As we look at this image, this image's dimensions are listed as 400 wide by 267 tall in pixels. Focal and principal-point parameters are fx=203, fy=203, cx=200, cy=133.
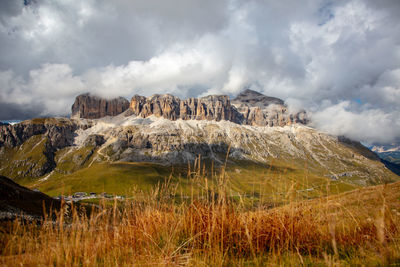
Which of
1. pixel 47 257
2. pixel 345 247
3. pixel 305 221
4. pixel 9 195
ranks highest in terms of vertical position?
pixel 305 221

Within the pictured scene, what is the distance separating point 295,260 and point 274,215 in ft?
4.88

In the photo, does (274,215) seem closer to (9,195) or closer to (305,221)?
(305,221)

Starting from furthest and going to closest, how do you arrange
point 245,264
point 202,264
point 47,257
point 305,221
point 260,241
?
point 305,221 < point 260,241 < point 47,257 < point 245,264 < point 202,264

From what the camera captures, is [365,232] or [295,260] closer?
[295,260]

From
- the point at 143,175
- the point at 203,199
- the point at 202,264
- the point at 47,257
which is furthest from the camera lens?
the point at 143,175

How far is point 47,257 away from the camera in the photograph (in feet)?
13.6

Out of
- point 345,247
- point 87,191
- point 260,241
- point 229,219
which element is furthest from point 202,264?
point 87,191

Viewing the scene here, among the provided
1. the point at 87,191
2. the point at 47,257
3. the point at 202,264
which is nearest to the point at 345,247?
the point at 202,264

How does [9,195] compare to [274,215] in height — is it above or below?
below

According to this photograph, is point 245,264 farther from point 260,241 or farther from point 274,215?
point 274,215

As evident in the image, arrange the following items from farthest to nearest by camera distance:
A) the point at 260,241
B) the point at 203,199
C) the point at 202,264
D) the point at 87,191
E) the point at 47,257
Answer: the point at 87,191, the point at 203,199, the point at 260,241, the point at 47,257, the point at 202,264

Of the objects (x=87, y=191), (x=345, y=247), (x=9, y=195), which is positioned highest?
(x=345, y=247)

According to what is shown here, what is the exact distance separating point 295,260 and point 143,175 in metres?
187

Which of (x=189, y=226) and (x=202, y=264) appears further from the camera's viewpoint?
(x=189, y=226)
